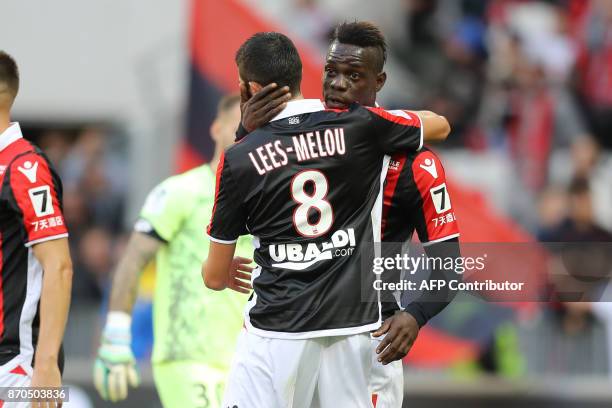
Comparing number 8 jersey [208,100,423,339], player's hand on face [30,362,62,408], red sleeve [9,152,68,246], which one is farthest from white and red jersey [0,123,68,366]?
number 8 jersey [208,100,423,339]

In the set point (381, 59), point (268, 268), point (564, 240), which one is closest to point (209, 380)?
point (268, 268)

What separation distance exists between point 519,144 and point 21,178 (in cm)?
1051

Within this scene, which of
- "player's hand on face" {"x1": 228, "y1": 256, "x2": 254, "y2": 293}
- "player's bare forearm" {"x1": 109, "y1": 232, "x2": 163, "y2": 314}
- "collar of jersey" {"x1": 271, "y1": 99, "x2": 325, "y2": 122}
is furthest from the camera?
"player's bare forearm" {"x1": 109, "y1": 232, "x2": 163, "y2": 314}

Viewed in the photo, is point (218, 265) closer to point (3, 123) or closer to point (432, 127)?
point (432, 127)

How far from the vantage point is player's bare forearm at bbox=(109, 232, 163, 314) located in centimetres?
733

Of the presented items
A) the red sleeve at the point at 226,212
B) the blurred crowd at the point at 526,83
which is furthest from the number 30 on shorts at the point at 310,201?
the blurred crowd at the point at 526,83

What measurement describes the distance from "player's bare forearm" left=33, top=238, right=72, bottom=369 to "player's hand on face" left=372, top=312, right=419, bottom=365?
1.48m

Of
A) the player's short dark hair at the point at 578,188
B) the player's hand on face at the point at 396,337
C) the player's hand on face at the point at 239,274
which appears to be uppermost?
the player's short dark hair at the point at 578,188

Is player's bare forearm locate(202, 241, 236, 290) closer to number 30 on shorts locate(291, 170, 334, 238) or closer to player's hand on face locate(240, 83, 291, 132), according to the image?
number 30 on shorts locate(291, 170, 334, 238)

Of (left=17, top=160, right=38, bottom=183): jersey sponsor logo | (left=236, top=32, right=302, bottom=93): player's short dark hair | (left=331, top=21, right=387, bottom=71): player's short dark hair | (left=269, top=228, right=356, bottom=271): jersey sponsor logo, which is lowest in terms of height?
(left=269, top=228, right=356, bottom=271): jersey sponsor logo

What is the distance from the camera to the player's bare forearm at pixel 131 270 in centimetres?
733

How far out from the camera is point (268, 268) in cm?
551

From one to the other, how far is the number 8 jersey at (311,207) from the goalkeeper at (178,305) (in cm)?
175

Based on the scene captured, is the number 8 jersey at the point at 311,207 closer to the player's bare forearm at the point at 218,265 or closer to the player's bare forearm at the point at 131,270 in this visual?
the player's bare forearm at the point at 218,265
